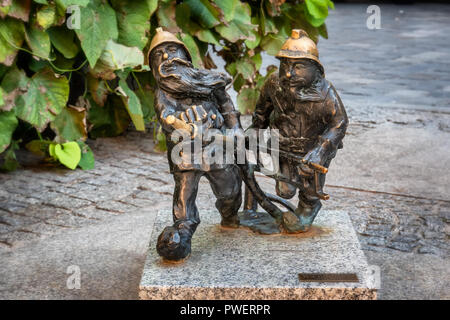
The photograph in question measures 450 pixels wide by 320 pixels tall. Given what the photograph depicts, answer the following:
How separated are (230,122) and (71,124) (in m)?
2.35

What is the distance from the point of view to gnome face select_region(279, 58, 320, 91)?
309cm

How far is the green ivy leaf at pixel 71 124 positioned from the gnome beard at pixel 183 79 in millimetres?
2301

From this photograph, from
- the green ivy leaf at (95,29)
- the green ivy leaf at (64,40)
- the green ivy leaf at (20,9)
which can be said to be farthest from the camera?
Result: the green ivy leaf at (64,40)

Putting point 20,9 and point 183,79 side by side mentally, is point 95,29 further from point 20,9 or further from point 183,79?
point 183,79

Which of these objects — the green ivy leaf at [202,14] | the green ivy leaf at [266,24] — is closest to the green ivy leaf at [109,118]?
the green ivy leaf at [202,14]

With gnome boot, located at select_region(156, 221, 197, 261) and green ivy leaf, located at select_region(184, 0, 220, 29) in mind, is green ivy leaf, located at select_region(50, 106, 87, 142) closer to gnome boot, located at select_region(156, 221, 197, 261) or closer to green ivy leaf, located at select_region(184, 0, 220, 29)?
green ivy leaf, located at select_region(184, 0, 220, 29)

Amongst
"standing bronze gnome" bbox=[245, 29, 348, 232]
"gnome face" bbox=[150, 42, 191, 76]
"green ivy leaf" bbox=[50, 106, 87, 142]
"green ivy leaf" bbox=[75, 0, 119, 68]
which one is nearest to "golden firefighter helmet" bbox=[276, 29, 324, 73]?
"standing bronze gnome" bbox=[245, 29, 348, 232]

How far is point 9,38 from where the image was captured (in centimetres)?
475

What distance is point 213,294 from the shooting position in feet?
9.48

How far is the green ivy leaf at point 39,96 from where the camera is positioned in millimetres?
4918

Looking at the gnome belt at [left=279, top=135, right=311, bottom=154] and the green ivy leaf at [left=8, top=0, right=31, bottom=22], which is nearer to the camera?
the gnome belt at [left=279, top=135, right=311, bottom=154]

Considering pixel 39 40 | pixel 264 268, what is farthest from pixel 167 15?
pixel 264 268

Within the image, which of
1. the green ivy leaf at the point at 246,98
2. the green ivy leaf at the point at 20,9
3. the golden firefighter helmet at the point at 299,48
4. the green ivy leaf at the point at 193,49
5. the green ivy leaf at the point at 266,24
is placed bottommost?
the green ivy leaf at the point at 246,98

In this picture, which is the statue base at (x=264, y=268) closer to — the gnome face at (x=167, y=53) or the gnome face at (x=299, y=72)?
the gnome face at (x=299, y=72)
